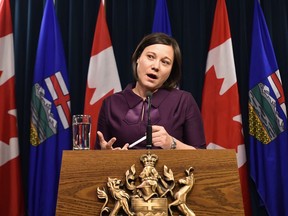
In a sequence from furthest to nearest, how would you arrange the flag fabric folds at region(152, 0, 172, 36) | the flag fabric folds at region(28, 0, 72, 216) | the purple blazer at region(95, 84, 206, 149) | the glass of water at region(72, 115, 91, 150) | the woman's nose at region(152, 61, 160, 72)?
the flag fabric folds at region(152, 0, 172, 36) < the flag fabric folds at region(28, 0, 72, 216) < the woman's nose at region(152, 61, 160, 72) < the purple blazer at region(95, 84, 206, 149) < the glass of water at region(72, 115, 91, 150)

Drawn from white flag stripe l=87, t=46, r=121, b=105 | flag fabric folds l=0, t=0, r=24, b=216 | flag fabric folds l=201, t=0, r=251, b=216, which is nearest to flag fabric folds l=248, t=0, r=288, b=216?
flag fabric folds l=201, t=0, r=251, b=216

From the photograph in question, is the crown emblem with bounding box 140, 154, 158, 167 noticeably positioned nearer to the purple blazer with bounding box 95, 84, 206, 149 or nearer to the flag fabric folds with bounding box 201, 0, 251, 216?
the purple blazer with bounding box 95, 84, 206, 149

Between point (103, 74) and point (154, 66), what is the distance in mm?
1266

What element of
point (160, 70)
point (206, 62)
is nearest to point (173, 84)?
point (160, 70)

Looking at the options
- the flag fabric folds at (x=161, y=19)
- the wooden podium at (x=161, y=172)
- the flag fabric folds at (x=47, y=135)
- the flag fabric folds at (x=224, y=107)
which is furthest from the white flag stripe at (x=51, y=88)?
the wooden podium at (x=161, y=172)

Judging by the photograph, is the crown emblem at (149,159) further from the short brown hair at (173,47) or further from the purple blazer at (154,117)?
the short brown hair at (173,47)

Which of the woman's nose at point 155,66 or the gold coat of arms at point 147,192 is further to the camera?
the woman's nose at point 155,66

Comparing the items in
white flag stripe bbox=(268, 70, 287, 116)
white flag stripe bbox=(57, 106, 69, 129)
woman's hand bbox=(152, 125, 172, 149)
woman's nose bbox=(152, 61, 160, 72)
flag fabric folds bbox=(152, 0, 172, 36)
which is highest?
flag fabric folds bbox=(152, 0, 172, 36)

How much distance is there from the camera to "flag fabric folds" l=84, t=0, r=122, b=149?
295 cm

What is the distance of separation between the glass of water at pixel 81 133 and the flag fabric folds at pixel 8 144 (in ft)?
5.67

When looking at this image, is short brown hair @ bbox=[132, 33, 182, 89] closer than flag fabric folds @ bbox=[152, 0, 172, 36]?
Yes

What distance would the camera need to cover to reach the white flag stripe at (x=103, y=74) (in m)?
2.98

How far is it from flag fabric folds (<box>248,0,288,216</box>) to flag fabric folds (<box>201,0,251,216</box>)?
103 mm

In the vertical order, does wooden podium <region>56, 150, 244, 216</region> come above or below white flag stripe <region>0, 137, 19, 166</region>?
below
